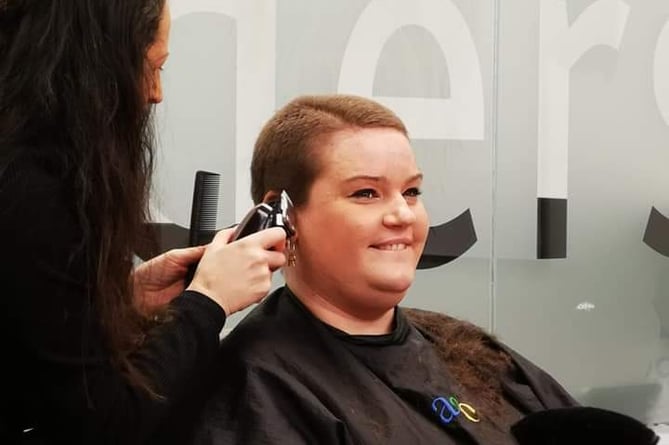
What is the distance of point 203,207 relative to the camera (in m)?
1.57

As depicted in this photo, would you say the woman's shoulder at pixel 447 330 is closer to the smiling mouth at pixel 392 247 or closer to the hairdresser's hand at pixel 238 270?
the smiling mouth at pixel 392 247

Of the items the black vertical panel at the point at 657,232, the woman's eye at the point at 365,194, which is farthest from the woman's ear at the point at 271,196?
the black vertical panel at the point at 657,232

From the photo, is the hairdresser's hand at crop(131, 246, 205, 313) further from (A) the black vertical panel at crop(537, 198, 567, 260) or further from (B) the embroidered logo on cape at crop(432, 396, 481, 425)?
(A) the black vertical panel at crop(537, 198, 567, 260)

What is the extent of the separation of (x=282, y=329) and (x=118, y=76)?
0.47 meters

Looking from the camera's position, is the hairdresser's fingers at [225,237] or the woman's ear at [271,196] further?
the woman's ear at [271,196]

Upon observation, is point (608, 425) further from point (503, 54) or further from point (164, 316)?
point (503, 54)

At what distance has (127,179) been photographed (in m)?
0.99

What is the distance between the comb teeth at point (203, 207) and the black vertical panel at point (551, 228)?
93 centimetres

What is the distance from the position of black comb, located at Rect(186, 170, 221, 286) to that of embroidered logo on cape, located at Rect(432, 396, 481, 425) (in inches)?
22.4

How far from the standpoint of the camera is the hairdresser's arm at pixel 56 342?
33.6 inches

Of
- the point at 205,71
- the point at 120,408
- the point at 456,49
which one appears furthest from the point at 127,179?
the point at 456,49

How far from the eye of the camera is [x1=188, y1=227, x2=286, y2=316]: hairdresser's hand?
41.8 inches

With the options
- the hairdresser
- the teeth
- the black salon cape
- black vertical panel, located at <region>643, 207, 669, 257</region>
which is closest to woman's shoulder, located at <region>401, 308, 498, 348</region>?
the black salon cape

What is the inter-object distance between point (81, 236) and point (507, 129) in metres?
1.43
